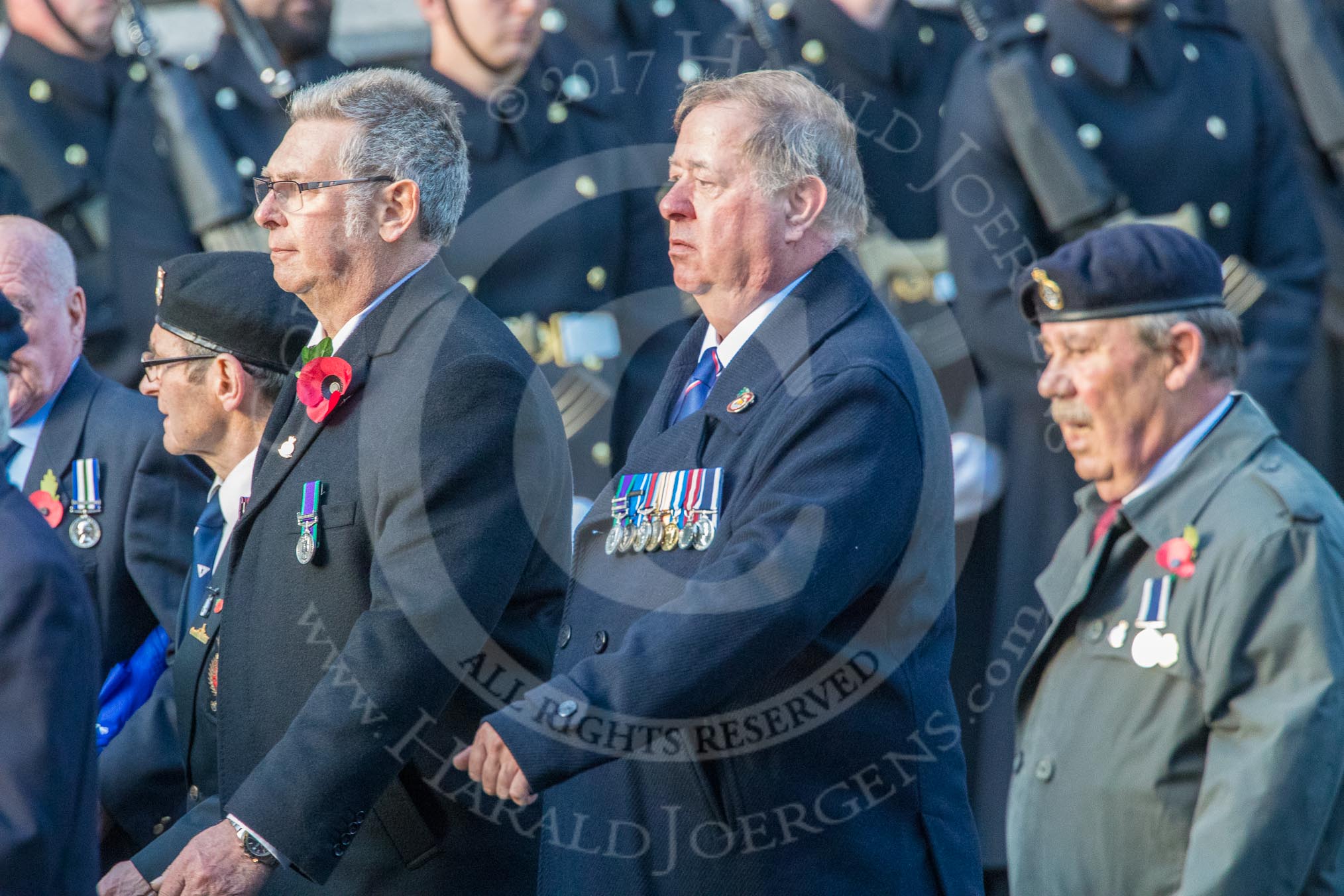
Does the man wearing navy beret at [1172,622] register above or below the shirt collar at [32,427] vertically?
below

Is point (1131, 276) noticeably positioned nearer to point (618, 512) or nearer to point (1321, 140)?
point (618, 512)

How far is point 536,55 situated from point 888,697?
10.5 ft

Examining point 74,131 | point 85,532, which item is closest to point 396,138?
point 85,532

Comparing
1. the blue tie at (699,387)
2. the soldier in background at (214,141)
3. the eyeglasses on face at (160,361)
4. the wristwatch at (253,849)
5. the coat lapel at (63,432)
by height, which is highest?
the soldier in background at (214,141)

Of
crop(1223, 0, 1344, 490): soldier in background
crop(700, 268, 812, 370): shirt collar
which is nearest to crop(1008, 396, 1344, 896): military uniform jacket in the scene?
crop(700, 268, 812, 370): shirt collar

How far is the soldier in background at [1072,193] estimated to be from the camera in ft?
17.8

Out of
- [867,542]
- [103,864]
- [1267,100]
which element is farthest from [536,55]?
[867,542]

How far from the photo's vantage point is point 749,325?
11.1 feet

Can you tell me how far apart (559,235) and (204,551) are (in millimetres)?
1855

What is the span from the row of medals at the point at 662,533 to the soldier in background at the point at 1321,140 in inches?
141

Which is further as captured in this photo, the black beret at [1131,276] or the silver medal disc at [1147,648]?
the black beret at [1131,276]

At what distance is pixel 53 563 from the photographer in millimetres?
2670

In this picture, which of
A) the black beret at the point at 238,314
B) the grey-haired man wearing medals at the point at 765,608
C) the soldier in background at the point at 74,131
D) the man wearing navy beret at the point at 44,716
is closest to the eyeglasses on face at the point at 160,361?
the black beret at the point at 238,314

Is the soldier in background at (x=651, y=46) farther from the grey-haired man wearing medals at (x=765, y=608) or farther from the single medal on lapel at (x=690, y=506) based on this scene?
the single medal on lapel at (x=690, y=506)
